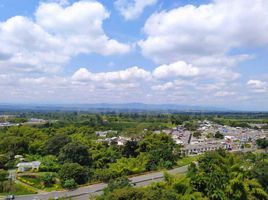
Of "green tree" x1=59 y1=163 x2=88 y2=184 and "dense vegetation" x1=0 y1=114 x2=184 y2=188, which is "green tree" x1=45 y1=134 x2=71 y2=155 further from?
"green tree" x1=59 y1=163 x2=88 y2=184

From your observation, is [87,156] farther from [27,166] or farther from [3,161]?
[3,161]

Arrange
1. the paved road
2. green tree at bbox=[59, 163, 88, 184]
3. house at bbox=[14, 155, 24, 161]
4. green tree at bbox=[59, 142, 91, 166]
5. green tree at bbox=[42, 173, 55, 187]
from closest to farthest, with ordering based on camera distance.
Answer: the paved road, green tree at bbox=[59, 163, 88, 184], green tree at bbox=[42, 173, 55, 187], green tree at bbox=[59, 142, 91, 166], house at bbox=[14, 155, 24, 161]

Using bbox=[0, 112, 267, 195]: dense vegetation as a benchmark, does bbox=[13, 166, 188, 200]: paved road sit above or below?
below

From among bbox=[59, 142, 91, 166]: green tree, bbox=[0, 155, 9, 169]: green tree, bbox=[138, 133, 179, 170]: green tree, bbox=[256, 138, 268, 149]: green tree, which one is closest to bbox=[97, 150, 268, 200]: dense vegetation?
bbox=[138, 133, 179, 170]: green tree

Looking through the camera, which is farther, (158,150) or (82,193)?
(158,150)

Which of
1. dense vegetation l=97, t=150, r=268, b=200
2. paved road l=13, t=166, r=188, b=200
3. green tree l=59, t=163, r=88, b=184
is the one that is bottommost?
paved road l=13, t=166, r=188, b=200

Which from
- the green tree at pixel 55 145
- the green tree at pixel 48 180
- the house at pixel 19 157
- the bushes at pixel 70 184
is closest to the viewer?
the bushes at pixel 70 184

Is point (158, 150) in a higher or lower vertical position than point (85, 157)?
higher

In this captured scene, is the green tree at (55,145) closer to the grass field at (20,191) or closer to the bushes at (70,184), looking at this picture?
the grass field at (20,191)

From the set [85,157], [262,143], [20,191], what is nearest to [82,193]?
[20,191]

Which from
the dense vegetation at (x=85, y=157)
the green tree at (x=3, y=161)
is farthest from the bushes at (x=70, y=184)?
the green tree at (x=3, y=161)

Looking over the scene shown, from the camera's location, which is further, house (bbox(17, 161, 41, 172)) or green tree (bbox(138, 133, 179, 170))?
green tree (bbox(138, 133, 179, 170))

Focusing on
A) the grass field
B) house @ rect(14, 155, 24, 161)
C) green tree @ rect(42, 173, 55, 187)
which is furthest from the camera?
house @ rect(14, 155, 24, 161)

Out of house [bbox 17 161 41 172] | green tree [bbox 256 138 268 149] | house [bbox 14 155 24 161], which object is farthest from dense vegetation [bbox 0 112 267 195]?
green tree [bbox 256 138 268 149]
